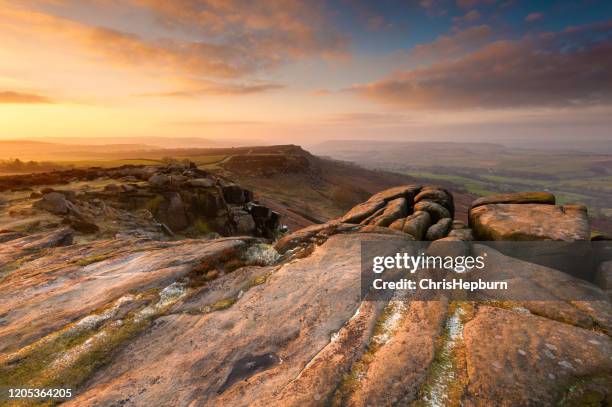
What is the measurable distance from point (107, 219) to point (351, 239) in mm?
25875

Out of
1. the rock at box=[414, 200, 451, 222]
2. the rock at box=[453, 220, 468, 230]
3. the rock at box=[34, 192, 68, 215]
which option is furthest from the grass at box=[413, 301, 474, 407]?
the rock at box=[34, 192, 68, 215]

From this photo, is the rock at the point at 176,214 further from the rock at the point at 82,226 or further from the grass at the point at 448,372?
the grass at the point at 448,372

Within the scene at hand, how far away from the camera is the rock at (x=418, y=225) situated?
19203mm

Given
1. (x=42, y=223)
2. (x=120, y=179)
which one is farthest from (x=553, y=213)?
(x=120, y=179)

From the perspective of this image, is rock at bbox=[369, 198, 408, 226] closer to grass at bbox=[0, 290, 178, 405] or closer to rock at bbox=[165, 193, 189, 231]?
grass at bbox=[0, 290, 178, 405]

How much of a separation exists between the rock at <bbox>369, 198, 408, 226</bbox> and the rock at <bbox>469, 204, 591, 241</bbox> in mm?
4758

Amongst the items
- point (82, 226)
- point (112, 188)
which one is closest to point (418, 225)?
point (82, 226)

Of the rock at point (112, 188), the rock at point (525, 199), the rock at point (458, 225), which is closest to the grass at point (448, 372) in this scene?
the rock at point (458, 225)

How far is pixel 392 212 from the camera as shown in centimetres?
2206

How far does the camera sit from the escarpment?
820cm

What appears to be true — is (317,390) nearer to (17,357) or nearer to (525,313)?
(525,313)

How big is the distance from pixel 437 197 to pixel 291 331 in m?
18.5

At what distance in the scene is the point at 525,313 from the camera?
10938mm

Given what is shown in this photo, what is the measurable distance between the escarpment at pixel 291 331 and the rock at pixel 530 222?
3.6 inches
